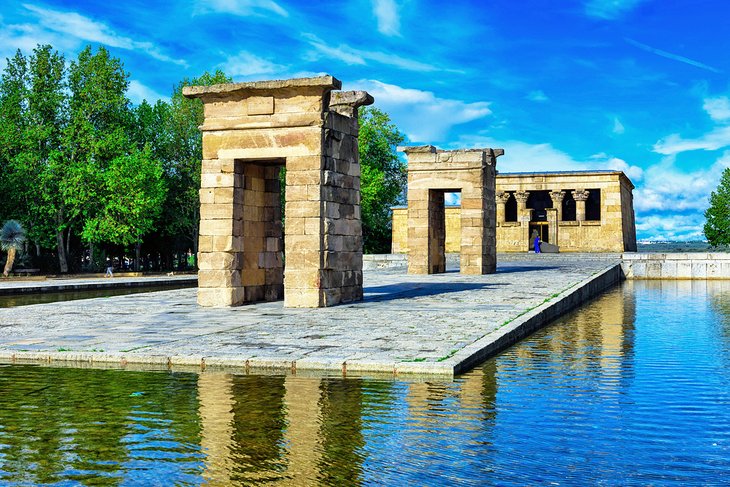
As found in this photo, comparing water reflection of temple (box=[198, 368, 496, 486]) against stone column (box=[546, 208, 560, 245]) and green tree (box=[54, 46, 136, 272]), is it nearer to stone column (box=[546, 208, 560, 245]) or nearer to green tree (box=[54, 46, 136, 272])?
green tree (box=[54, 46, 136, 272])

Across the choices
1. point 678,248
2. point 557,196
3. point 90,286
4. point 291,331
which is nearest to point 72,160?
point 90,286

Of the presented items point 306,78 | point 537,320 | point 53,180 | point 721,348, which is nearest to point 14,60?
point 53,180

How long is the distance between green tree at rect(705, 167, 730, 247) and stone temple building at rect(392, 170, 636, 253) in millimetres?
Answer: 9486

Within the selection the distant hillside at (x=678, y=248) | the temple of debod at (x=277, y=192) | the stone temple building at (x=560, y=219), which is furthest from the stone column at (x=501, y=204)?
the temple of debod at (x=277, y=192)

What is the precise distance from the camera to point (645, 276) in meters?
34.8

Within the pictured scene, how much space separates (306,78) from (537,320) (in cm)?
591

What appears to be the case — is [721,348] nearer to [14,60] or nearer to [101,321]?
[101,321]

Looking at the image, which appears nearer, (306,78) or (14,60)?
(306,78)

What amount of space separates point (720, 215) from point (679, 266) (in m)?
25.7

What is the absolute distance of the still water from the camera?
16.4ft

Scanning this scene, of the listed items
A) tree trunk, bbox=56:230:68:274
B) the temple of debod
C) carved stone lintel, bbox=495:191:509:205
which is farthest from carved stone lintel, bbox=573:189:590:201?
the temple of debod

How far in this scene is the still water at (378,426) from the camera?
4984mm

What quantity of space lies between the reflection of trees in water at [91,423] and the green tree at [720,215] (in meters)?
55.1

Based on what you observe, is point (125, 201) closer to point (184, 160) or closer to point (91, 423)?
point (184, 160)
